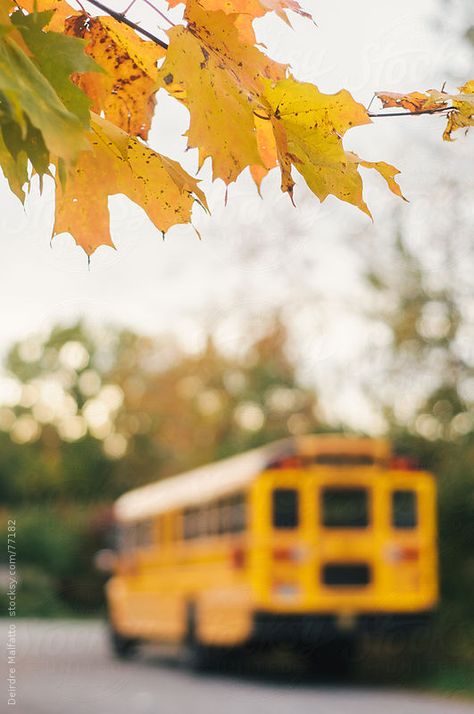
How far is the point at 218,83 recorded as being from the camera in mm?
1944

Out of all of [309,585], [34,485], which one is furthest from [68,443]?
[309,585]

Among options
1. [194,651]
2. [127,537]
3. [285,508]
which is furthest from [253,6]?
[127,537]

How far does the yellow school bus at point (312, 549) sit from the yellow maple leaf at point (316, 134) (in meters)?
9.59

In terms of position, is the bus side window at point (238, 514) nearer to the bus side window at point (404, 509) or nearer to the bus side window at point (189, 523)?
the bus side window at point (189, 523)

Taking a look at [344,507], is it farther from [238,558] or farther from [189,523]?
[189,523]

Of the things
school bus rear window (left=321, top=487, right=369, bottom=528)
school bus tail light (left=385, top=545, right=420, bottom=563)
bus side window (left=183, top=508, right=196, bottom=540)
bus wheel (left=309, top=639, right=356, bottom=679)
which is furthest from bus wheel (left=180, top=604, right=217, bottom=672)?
school bus tail light (left=385, top=545, right=420, bottom=563)

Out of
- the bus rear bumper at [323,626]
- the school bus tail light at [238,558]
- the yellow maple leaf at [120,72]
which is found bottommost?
the bus rear bumper at [323,626]

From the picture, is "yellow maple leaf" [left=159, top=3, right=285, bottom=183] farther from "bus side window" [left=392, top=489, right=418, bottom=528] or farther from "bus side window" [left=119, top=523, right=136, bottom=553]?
"bus side window" [left=119, top=523, right=136, bottom=553]

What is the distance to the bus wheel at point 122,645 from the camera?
1628 centimetres

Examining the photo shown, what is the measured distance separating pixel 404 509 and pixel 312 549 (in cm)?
110

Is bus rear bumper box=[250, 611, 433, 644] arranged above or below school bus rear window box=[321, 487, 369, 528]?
below

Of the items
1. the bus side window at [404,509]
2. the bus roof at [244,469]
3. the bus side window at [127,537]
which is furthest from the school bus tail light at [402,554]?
the bus side window at [127,537]

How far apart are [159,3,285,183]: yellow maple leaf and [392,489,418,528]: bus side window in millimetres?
10471

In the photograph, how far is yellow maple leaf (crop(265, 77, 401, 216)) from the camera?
1999 millimetres
